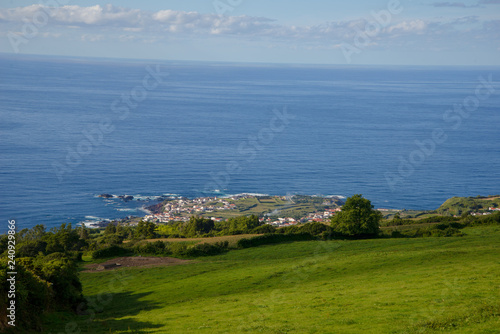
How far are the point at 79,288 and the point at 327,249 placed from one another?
2263 centimetres

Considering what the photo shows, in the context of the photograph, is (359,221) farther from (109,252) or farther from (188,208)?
(188,208)

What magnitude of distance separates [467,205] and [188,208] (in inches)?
2038

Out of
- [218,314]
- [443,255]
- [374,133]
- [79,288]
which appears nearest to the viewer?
[218,314]

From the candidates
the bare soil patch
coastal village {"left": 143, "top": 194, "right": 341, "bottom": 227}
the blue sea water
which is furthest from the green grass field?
the blue sea water

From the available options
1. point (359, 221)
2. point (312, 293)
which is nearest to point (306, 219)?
point (359, 221)

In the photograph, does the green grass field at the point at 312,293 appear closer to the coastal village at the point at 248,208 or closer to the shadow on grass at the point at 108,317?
the shadow on grass at the point at 108,317

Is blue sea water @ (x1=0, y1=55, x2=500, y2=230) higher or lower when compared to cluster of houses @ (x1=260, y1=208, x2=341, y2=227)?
higher

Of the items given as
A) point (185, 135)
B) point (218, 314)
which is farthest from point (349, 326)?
point (185, 135)

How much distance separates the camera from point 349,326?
57.4ft

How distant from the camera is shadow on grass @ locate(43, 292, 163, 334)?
798 inches

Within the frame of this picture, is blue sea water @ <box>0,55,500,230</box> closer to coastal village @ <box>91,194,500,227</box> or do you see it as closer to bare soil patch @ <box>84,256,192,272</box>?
coastal village @ <box>91,194,500,227</box>

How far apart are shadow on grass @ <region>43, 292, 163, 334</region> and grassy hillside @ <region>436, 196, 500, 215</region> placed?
2522 inches

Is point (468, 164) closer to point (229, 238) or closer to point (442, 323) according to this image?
point (229, 238)

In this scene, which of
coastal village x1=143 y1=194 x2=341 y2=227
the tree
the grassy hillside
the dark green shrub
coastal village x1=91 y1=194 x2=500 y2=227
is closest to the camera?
the dark green shrub
